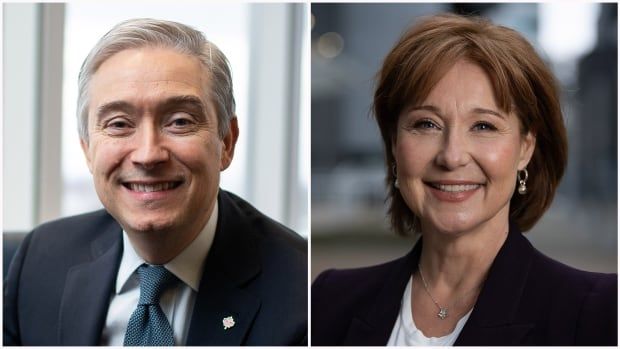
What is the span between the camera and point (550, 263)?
2.62 meters

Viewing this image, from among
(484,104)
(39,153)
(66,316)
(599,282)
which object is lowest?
(66,316)

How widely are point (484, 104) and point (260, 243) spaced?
996mm

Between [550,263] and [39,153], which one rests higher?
[39,153]

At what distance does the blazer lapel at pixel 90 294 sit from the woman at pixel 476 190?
103 centimetres

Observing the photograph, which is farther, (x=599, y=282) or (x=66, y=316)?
(x=66, y=316)

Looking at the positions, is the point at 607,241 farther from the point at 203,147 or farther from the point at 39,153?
the point at 39,153

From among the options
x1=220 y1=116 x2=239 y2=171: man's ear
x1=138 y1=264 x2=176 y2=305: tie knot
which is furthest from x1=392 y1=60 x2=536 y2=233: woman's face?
x1=138 y1=264 x2=176 y2=305: tie knot

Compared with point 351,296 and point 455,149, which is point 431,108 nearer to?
point 455,149

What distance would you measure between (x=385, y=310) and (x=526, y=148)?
80cm

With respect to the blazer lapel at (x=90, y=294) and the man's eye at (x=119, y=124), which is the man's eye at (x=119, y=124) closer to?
the man's eye at (x=119, y=124)

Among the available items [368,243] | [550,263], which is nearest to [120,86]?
[368,243]

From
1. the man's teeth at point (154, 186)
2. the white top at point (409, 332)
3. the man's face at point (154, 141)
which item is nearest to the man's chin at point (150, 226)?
the man's face at point (154, 141)

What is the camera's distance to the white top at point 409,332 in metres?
2.67

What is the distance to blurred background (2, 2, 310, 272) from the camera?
9.08ft
